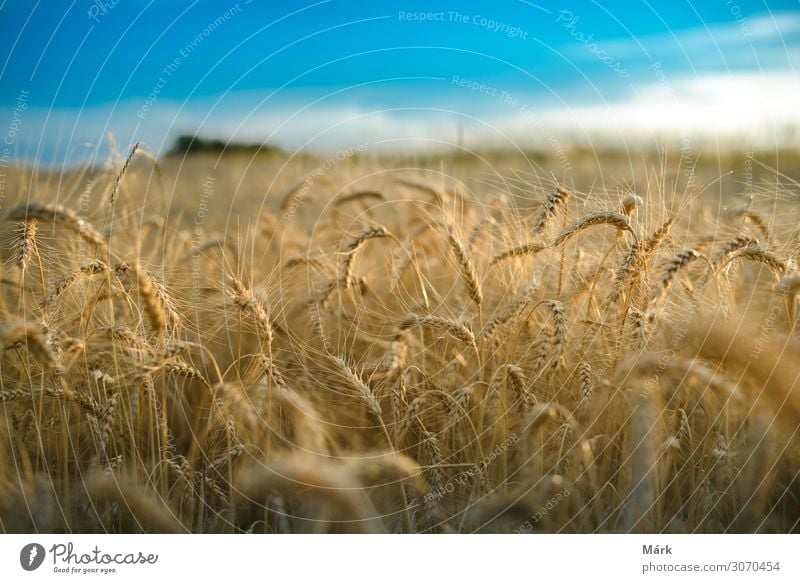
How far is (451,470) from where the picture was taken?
228 centimetres

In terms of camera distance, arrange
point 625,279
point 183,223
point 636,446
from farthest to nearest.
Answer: point 183,223, point 625,279, point 636,446

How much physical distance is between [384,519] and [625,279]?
3.70ft

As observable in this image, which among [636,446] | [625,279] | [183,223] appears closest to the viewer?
[636,446]

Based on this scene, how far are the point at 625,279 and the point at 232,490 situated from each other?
143 cm
